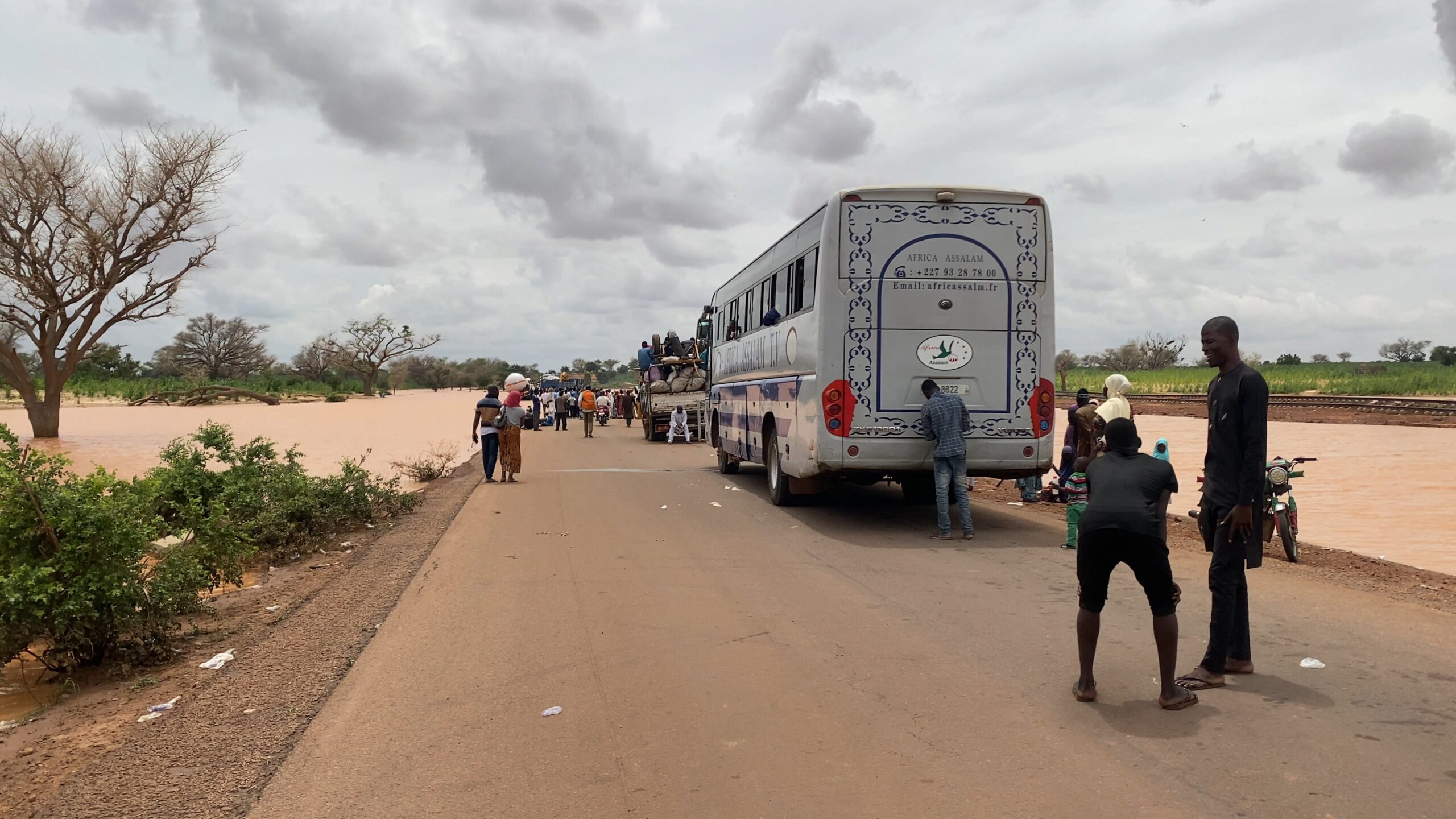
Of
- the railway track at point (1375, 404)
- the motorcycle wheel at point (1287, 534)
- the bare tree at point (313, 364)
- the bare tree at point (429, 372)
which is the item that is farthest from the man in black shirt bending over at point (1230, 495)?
the bare tree at point (429, 372)

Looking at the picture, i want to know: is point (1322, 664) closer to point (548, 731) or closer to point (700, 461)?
point (548, 731)

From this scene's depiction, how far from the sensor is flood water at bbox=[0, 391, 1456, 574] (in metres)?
11.6

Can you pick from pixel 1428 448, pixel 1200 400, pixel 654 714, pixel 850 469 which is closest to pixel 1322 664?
pixel 654 714

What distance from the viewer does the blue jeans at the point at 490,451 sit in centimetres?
1748

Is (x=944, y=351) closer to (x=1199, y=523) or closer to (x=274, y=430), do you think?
(x=1199, y=523)

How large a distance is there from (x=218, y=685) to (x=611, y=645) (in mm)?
2292

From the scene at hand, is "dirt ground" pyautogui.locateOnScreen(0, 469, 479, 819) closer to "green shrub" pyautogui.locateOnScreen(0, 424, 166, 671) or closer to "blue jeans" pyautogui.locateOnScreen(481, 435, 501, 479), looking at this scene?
"green shrub" pyautogui.locateOnScreen(0, 424, 166, 671)

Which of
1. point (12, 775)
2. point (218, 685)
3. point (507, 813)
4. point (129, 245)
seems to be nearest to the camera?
point (507, 813)

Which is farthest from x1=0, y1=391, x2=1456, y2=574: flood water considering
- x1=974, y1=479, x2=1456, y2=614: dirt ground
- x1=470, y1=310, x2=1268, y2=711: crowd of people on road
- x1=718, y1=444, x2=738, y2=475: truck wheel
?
x1=718, y1=444, x2=738, y2=475: truck wheel

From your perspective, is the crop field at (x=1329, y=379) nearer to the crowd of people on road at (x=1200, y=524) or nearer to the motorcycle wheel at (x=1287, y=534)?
the motorcycle wheel at (x=1287, y=534)

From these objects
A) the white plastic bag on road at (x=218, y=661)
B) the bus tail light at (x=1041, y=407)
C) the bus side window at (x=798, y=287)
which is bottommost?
the white plastic bag on road at (x=218, y=661)

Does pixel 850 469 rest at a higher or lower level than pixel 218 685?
higher

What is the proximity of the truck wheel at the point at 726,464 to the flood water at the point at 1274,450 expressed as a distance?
253 inches

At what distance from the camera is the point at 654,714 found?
16.8 feet
